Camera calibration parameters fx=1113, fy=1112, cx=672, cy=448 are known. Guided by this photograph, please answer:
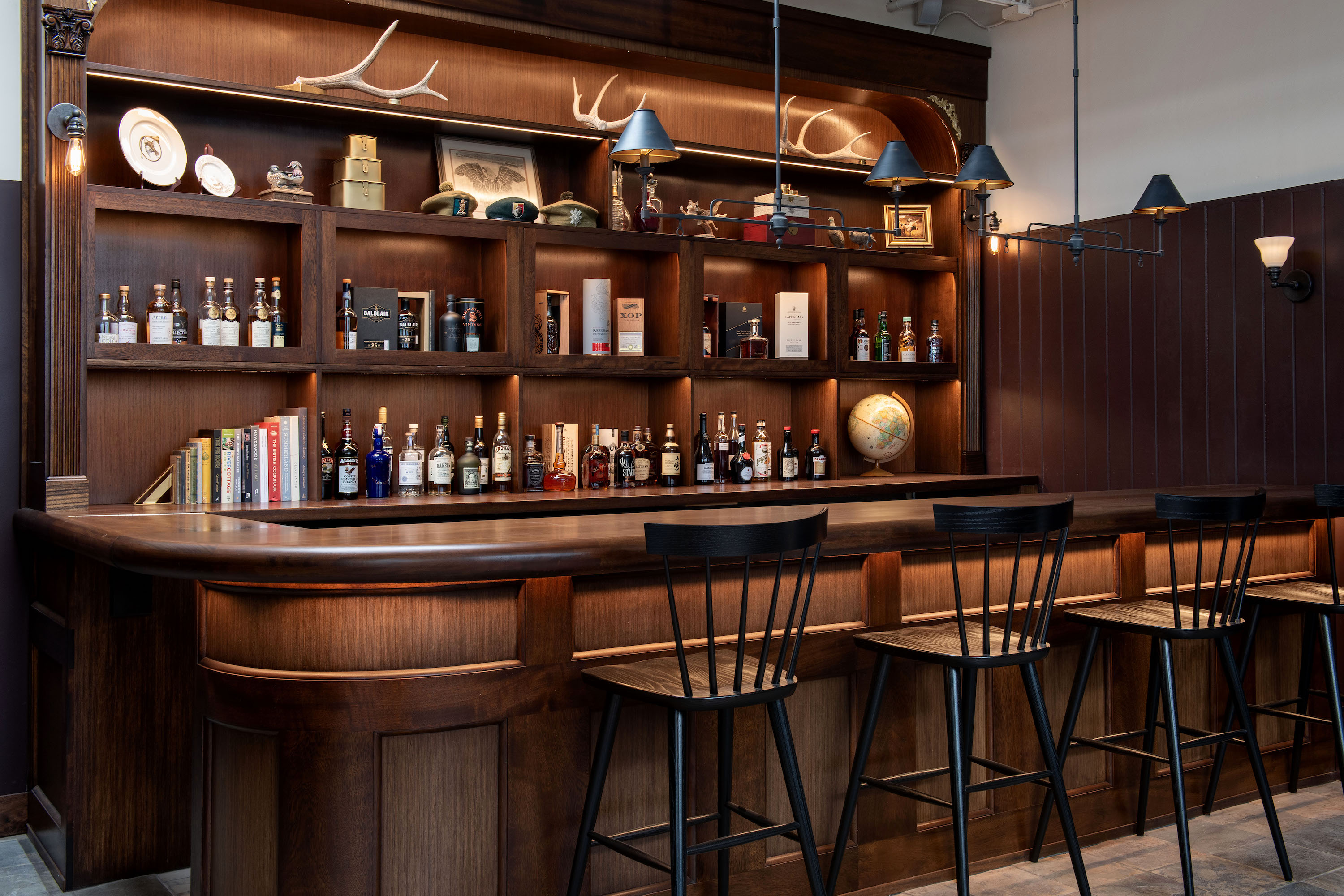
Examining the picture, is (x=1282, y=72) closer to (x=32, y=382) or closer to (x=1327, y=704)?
(x=1327, y=704)

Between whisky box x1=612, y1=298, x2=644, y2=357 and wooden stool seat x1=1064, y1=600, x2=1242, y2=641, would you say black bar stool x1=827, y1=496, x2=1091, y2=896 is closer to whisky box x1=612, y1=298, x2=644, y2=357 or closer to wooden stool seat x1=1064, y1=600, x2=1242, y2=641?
wooden stool seat x1=1064, y1=600, x2=1242, y2=641

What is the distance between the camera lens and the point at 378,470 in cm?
406

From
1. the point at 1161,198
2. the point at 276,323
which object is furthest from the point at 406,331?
the point at 1161,198

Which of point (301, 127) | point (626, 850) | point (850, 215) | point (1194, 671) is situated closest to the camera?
point (626, 850)

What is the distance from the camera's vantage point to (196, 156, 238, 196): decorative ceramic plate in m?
3.82

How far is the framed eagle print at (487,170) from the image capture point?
14.3ft

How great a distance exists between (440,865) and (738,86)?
151 inches

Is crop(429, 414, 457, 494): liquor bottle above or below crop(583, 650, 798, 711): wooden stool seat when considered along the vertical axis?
above

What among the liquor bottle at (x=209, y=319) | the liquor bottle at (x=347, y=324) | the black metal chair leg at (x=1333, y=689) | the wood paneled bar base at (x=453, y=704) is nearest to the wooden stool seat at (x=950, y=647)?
the wood paneled bar base at (x=453, y=704)

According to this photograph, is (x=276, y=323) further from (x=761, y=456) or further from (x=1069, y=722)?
(x=1069, y=722)

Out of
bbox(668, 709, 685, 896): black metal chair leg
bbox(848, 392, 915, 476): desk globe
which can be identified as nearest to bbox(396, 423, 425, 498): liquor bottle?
bbox(848, 392, 915, 476): desk globe

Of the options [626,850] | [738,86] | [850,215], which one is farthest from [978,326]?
[626,850]

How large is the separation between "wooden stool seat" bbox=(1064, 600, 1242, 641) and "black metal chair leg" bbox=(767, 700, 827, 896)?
45.2 inches

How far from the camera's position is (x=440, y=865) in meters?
2.32
